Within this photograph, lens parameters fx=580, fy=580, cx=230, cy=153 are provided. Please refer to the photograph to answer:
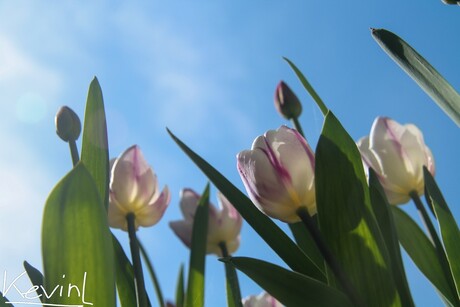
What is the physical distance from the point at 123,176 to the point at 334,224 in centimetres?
43

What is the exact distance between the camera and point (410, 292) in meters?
0.63

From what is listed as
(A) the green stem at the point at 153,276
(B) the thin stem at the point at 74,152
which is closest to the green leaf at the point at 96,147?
(B) the thin stem at the point at 74,152

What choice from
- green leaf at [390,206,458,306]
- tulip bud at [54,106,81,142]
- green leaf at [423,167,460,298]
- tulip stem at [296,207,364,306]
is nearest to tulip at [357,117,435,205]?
green leaf at [390,206,458,306]

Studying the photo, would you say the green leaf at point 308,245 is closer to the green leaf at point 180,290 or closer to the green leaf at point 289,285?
the green leaf at point 289,285

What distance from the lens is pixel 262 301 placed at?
2.67 ft

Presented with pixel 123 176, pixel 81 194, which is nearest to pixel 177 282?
pixel 123 176

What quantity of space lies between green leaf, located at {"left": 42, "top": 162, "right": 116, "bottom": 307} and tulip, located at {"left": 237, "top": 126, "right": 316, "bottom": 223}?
0.20m

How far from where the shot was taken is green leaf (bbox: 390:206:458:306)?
72 centimetres

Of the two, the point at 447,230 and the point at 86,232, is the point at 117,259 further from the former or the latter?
the point at 447,230

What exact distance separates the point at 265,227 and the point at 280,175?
0.20 feet

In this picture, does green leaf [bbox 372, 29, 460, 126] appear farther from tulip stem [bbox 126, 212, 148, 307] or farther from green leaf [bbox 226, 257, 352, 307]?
tulip stem [bbox 126, 212, 148, 307]

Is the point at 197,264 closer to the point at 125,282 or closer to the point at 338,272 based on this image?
the point at 125,282

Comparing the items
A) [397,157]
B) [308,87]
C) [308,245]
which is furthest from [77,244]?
[397,157]

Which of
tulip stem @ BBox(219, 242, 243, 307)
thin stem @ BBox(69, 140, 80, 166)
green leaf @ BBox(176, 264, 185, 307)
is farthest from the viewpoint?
green leaf @ BBox(176, 264, 185, 307)
